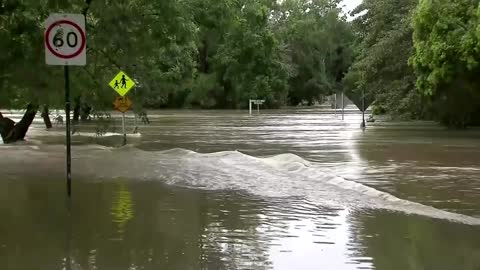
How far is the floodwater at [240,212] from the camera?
7.10 m

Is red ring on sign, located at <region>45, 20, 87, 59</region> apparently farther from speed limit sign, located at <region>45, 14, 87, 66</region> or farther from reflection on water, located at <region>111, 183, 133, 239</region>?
reflection on water, located at <region>111, 183, 133, 239</region>

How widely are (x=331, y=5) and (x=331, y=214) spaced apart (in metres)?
97.0

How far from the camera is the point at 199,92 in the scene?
81250 mm

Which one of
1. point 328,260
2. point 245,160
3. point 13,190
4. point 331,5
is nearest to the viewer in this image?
point 328,260

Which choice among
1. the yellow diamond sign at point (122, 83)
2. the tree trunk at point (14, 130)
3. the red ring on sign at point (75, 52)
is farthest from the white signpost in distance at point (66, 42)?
the tree trunk at point (14, 130)

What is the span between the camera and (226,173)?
48.4 ft

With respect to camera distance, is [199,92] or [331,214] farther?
[199,92]

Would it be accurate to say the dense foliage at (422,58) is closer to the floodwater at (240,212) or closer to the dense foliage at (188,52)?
the dense foliage at (188,52)

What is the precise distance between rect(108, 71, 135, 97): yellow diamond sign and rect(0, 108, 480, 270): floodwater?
7.85ft

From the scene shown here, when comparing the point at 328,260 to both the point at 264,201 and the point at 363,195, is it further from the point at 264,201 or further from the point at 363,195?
the point at 363,195

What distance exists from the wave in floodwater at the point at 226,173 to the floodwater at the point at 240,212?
28 mm


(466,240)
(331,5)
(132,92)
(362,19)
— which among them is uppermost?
(331,5)

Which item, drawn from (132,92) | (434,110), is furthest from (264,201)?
(434,110)

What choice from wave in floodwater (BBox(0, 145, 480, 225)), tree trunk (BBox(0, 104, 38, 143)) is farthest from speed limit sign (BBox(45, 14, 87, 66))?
tree trunk (BBox(0, 104, 38, 143))
